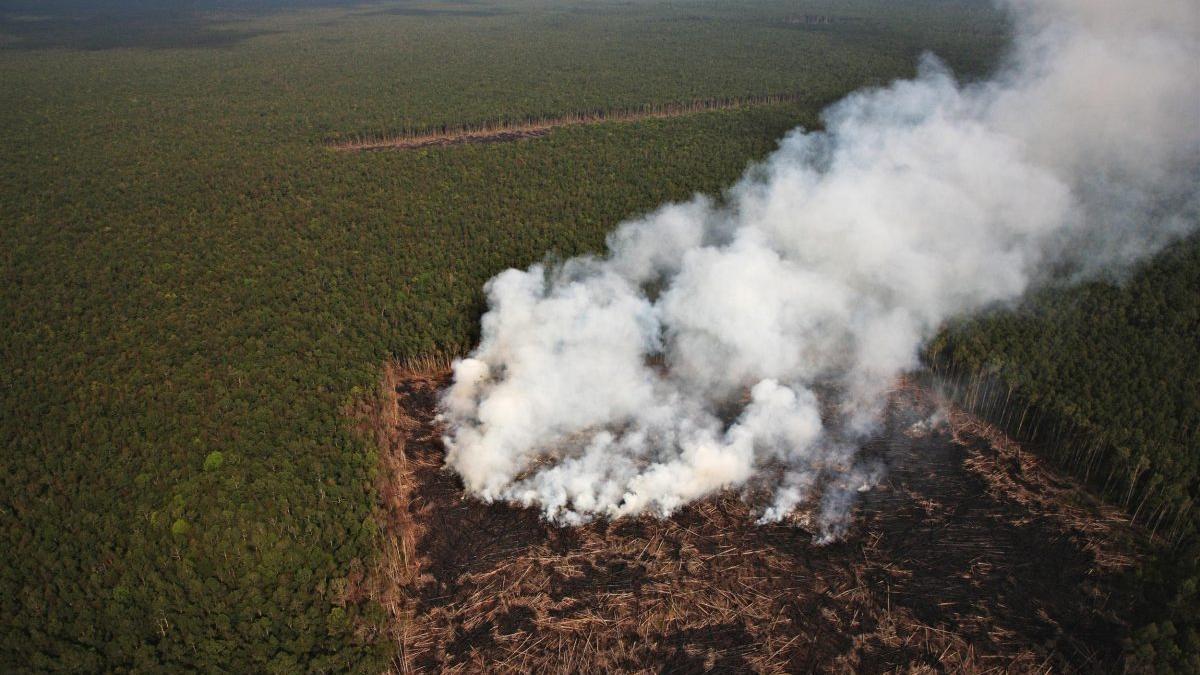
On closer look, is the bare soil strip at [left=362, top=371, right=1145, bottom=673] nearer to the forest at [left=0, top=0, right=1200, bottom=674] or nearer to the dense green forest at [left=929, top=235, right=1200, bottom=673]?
the dense green forest at [left=929, top=235, right=1200, bottom=673]

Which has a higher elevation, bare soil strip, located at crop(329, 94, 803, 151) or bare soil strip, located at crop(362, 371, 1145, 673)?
bare soil strip, located at crop(329, 94, 803, 151)

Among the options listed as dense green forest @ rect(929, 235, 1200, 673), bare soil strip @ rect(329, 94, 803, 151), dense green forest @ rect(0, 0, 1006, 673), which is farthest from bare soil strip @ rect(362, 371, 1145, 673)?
bare soil strip @ rect(329, 94, 803, 151)

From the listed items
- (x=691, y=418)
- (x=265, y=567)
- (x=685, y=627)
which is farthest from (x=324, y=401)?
(x=685, y=627)

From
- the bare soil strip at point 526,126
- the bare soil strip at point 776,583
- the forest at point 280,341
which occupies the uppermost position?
the bare soil strip at point 526,126

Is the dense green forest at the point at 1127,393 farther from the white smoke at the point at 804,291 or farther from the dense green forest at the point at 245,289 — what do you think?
the dense green forest at the point at 245,289

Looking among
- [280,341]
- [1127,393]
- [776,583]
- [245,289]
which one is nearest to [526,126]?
[245,289]

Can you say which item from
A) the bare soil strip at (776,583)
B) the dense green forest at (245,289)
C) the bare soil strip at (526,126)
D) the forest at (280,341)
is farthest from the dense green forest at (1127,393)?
the bare soil strip at (526,126)

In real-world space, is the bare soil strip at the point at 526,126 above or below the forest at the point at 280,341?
above

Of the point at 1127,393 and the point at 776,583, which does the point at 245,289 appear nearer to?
the point at 776,583
